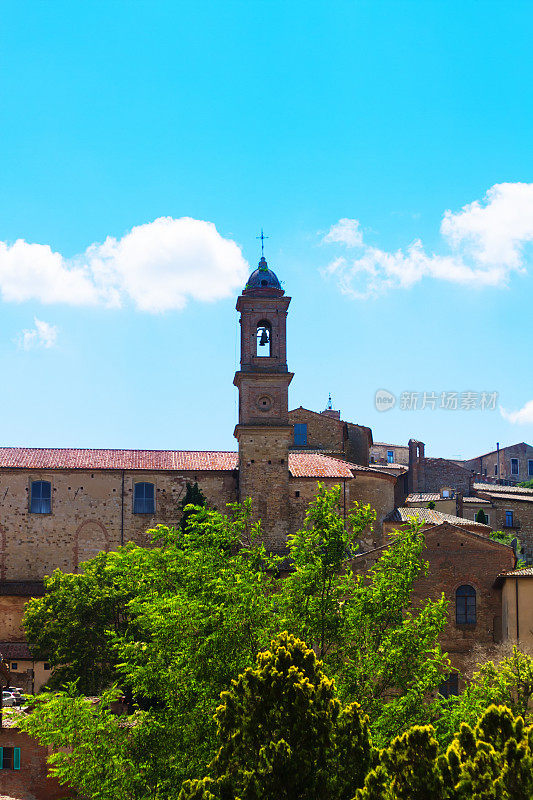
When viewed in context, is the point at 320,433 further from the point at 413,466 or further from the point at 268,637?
the point at 268,637

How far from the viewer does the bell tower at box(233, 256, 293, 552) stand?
45906 mm

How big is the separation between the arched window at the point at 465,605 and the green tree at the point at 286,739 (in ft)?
72.9

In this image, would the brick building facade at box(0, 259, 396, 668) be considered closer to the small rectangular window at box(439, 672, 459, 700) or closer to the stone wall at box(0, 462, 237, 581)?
the stone wall at box(0, 462, 237, 581)

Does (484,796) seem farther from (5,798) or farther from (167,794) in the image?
(5,798)

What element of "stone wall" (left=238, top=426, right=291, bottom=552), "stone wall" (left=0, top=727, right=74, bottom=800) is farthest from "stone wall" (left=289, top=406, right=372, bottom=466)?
"stone wall" (left=0, top=727, right=74, bottom=800)

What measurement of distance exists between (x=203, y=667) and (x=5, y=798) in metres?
11.9

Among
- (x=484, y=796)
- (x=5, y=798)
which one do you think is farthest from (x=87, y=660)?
(x=484, y=796)

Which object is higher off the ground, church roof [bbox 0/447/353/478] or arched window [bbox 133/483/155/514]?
church roof [bbox 0/447/353/478]

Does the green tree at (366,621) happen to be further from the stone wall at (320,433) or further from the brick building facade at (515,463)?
the brick building facade at (515,463)

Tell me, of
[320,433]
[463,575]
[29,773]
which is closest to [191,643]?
[29,773]

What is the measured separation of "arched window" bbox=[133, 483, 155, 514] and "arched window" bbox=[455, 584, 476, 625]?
1774 cm

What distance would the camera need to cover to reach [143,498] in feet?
159

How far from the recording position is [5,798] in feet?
88.8

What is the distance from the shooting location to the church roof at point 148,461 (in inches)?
1895
